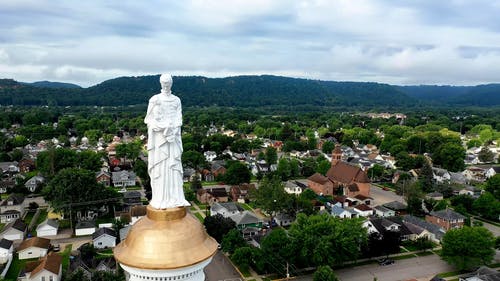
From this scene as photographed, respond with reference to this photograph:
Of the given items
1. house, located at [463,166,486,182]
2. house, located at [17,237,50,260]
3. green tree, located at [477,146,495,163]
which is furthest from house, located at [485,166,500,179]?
house, located at [17,237,50,260]

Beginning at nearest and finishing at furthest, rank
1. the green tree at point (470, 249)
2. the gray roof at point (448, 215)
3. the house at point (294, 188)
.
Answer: the green tree at point (470, 249), the gray roof at point (448, 215), the house at point (294, 188)

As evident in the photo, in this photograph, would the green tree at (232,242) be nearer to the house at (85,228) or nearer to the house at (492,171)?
the house at (85,228)

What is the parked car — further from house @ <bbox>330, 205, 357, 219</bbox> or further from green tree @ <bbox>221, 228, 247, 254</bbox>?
green tree @ <bbox>221, 228, 247, 254</bbox>

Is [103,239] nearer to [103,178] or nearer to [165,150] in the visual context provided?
[103,178]

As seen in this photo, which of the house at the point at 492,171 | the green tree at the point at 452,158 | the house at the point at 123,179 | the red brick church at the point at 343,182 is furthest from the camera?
the green tree at the point at 452,158

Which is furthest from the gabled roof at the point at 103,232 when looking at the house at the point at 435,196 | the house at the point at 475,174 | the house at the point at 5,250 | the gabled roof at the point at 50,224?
the house at the point at 475,174

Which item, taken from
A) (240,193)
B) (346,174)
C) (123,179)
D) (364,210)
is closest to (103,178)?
(123,179)

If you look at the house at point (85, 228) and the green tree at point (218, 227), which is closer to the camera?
the green tree at point (218, 227)
